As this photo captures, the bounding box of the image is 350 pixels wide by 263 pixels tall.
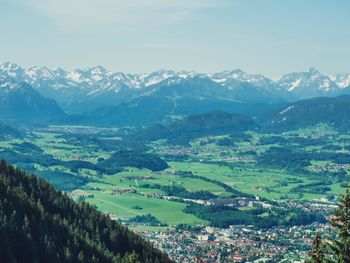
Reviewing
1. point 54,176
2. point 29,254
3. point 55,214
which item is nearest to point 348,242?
point 29,254

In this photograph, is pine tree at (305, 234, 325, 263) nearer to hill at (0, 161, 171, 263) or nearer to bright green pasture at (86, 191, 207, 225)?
hill at (0, 161, 171, 263)

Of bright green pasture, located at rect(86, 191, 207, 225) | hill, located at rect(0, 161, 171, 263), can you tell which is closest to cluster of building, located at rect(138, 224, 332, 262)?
bright green pasture, located at rect(86, 191, 207, 225)

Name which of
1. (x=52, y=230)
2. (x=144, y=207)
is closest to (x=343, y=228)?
(x=52, y=230)

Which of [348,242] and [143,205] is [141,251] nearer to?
[348,242]

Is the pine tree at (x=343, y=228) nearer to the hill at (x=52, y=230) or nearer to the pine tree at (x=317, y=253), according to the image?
the pine tree at (x=317, y=253)

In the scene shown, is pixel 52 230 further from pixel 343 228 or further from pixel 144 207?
pixel 144 207

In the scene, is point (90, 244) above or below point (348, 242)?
below

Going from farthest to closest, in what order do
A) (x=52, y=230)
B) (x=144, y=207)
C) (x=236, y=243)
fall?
(x=144, y=207) → (x=236, y=243) → (x=52, y=230)

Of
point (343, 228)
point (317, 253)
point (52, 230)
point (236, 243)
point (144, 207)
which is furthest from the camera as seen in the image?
point (144, 207)
